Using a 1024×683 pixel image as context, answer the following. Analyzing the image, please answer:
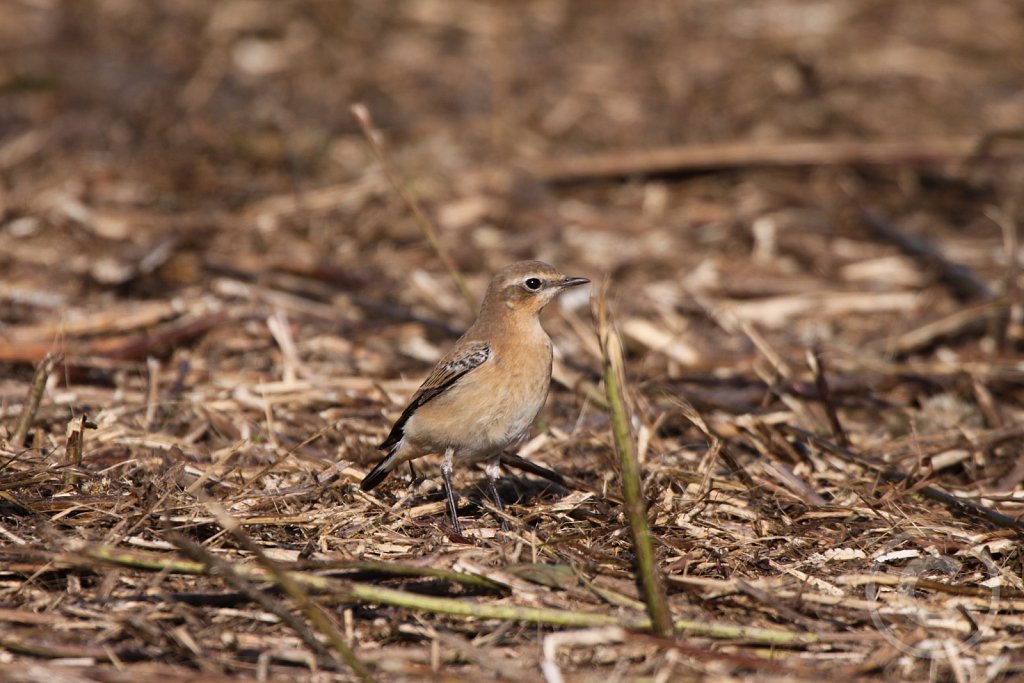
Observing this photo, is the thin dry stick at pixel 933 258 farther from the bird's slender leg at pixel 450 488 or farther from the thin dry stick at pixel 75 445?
the thin dry stick at pixel 75 445

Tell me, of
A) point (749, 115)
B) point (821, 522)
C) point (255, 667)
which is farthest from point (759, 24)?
point (255, 667)

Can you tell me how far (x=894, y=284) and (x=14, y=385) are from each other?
7.82 metres

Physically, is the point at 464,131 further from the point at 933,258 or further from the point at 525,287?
the point at 525,287

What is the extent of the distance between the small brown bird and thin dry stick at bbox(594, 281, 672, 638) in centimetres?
167

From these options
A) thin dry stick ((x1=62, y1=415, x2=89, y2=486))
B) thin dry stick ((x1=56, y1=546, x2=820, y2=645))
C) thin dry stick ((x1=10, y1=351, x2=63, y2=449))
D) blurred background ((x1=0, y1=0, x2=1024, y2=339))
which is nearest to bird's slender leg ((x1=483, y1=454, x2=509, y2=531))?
thin dry stick ((x1=56, y1=546, x2=820, y2=645))

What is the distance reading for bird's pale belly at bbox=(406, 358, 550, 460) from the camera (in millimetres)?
6789

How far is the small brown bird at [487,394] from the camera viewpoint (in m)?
6.80

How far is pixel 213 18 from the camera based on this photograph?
51.1ft

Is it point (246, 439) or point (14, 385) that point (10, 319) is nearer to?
point (14, 385)

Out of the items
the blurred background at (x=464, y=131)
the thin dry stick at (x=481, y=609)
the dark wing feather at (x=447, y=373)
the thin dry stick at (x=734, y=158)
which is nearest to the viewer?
the thin dry stick at (x=481, y=609)

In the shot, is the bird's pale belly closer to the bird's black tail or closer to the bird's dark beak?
the bird's black tail

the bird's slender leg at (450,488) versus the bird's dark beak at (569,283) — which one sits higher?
the bird's dark beak at (569,283)

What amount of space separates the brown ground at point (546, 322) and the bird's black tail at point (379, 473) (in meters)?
0.17

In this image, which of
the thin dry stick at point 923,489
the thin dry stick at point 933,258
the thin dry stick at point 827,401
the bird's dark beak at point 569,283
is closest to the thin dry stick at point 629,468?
the thin dry stick at point 923,489
